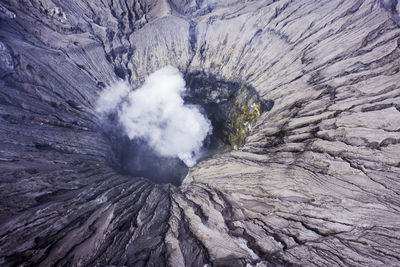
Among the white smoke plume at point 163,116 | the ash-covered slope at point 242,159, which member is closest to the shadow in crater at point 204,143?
the white smoke plume at point 163,116

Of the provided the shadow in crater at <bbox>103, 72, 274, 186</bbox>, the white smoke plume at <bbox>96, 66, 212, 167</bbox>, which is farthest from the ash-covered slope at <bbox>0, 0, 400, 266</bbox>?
the white smoke plume at <bbox>96, 66, 212, 167</bbox>

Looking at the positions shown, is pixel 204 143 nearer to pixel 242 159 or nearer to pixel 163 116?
pixel 163 116

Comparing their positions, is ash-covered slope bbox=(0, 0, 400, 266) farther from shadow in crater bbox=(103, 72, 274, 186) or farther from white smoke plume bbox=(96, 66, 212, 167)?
white smoke plume bbox=(96, 66, 212, 167)

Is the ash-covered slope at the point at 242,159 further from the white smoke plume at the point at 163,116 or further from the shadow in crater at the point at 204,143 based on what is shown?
the white smoke plume at the point at 163,116

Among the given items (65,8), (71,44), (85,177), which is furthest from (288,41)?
(65,8)

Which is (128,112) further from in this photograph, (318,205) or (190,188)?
(318,205)
